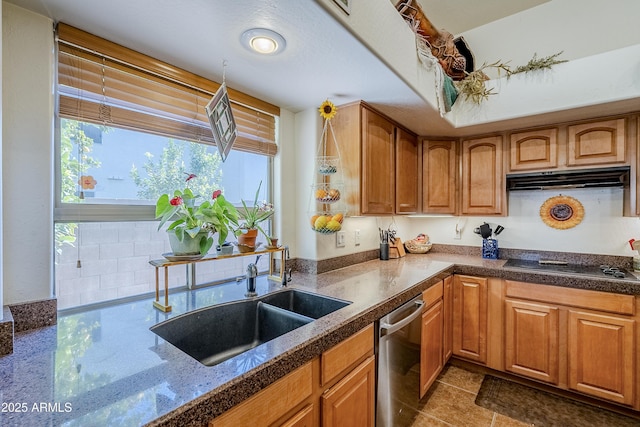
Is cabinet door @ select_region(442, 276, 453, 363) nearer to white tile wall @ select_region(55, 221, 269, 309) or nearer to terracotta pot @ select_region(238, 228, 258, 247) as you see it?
terracotta pot @ select_region(238, 228, 258, 247)

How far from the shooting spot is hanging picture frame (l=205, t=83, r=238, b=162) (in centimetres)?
133

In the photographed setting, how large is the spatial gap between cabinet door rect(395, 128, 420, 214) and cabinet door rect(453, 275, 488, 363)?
710 mm

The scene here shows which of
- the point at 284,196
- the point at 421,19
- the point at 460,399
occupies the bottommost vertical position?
the point at 460,399

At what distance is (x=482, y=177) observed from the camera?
98.1 inches

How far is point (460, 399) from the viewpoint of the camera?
6.46 ft

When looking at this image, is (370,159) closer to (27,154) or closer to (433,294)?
(433,294)

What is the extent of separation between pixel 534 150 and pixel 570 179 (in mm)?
331

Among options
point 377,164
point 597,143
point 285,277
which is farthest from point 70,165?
point 597,143

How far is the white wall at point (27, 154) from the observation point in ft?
3.33

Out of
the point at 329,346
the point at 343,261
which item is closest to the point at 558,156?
the point at 343,261

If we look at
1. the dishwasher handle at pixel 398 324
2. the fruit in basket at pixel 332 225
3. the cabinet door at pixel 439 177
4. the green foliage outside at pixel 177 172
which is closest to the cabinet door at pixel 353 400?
the dishwasher handle at pixel 398 324

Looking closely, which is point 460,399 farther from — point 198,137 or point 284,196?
point 198,137

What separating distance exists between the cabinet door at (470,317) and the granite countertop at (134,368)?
1.12 m

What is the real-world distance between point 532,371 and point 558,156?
1599 millimetres
